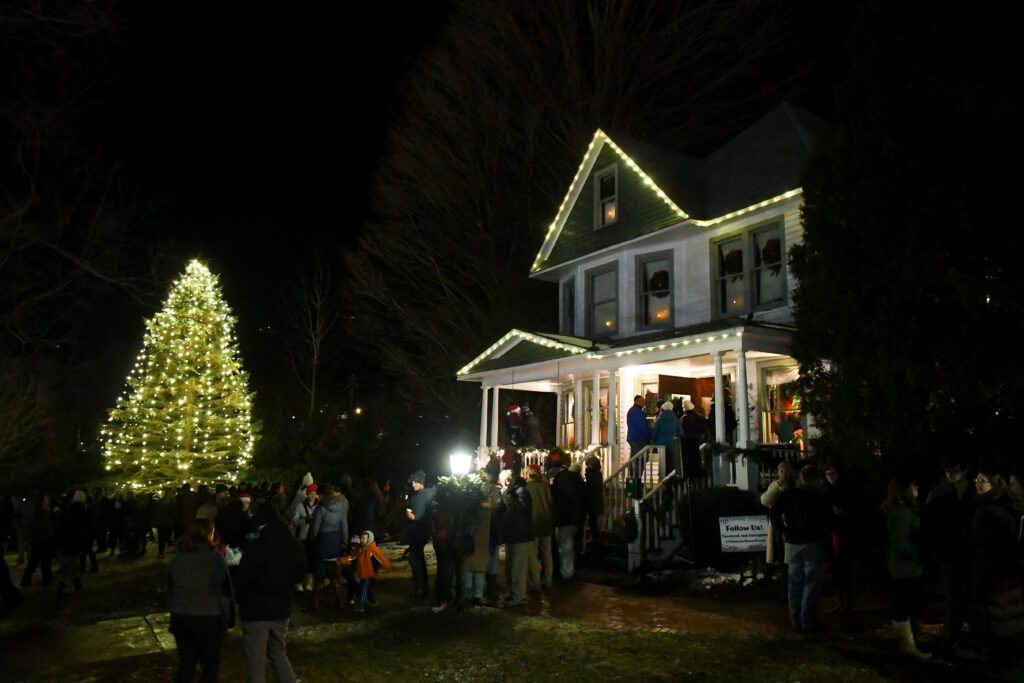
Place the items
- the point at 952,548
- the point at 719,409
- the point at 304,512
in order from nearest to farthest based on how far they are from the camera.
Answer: the point at 952,548 → the point at 304,512 → the point at 719,409

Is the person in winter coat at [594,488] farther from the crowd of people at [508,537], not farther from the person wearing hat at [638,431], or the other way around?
the person wearing hat at [638,431]

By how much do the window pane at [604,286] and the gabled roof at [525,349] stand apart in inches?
92.0

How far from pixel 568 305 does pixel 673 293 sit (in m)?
4.20

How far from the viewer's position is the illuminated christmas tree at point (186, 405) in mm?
25703

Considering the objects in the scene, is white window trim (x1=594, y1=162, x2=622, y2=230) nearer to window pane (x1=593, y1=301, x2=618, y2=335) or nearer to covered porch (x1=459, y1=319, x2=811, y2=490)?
window pane (x1=593, y1=301, x2=618, y2=335)

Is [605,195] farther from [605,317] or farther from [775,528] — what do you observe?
[775,528]

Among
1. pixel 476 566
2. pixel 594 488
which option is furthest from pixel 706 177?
pixel 476 566

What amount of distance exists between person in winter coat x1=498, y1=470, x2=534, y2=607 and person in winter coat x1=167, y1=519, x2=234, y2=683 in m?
4.87

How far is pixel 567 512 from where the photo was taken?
12.4m

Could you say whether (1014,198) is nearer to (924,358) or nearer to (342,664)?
(924,358)

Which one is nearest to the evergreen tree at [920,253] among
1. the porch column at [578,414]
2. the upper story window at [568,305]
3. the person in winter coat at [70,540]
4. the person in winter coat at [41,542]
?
the porch column at [578,414]

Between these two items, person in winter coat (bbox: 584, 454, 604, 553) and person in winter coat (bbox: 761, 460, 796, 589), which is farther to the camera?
person in winter coat (bbox: 584, 454, 604, 553)

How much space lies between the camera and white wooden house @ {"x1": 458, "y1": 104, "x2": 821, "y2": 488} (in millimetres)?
16438

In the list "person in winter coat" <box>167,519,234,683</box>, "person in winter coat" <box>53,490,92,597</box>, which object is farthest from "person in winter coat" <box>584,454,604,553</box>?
"person in winter coat" <box>53,490,92,597</box>
